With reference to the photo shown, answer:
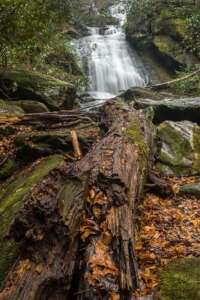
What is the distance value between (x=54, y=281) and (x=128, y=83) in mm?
19713

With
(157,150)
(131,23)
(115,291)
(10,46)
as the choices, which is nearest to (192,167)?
(157,150)

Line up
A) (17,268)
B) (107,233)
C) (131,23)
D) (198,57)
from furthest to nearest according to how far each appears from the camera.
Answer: (131,23) < (198,57) < (107,233) < (17,268)

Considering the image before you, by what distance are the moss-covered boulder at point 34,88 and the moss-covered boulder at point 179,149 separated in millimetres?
3935

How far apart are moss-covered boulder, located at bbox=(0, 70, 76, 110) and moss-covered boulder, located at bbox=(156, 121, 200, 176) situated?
3.94m

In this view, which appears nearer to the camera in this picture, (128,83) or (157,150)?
(157,150)

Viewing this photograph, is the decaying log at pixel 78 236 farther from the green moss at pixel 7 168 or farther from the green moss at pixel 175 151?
the green moss at pixel 175 151

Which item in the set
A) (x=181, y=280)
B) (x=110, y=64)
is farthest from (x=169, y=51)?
(x=181, y=280)

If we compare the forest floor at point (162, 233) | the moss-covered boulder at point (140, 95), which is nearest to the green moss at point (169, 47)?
the moss-covered boulder at point (140, 95)

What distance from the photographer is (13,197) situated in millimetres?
5969

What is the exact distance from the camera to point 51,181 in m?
4.61

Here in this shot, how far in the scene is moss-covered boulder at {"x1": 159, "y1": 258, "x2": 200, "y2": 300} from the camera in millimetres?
3688

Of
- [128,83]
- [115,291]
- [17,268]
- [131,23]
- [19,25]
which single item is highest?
[19,25]

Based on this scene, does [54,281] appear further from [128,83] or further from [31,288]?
[128,83]

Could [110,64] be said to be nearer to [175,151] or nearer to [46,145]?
[175,151]
